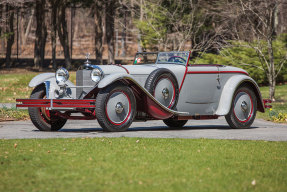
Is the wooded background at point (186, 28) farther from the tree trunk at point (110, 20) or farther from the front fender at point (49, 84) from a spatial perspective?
the front fender at point (49, 84)

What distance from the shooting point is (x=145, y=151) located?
7.73 m

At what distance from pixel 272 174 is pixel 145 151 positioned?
212 centimetres

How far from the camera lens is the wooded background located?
22.5m

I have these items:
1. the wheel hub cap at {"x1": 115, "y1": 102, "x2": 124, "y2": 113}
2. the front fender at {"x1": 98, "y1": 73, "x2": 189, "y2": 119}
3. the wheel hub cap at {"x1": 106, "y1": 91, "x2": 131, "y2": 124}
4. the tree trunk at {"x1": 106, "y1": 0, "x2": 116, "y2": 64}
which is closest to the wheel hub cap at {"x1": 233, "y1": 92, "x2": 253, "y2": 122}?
the front fender at {"x1": 98, "y1": 73, "x2": 189, "y2": 119}

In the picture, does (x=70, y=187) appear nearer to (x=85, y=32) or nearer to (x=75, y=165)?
(x=75, y=165)

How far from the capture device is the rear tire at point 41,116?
35.6 ft

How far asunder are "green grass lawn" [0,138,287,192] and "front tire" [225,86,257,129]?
2.99m

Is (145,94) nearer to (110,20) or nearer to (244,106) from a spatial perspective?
(244,106)

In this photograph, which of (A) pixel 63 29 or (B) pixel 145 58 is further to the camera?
(A) pixel 63 29

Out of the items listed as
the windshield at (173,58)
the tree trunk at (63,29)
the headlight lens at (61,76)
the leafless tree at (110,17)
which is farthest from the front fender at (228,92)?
the tree trunk at (63,29)

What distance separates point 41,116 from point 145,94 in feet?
7.22

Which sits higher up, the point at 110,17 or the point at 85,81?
the point at 110,17

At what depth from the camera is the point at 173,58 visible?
12023mm

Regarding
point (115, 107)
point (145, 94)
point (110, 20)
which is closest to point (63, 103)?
point (115, 107)
